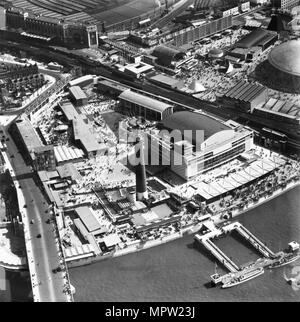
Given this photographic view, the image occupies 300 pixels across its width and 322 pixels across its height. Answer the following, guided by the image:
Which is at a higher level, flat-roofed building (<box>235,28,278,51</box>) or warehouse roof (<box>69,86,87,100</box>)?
flat-roofed building (<box>235,28,278,51</box>)

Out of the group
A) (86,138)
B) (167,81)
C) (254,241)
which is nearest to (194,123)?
(86,138)

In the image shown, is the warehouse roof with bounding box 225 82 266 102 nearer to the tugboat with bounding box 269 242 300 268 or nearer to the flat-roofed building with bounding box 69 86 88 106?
the flat-roofed building with bounding box 69 86 88 106

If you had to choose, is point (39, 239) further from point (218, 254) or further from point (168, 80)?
point (168, 80)

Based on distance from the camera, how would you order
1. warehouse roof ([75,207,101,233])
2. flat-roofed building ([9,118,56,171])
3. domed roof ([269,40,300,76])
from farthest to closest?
domed roof ([269,40,300,76]) < flat-roofed building ([9,118,56,171]) < warehouse roof ([75,207,101,233])

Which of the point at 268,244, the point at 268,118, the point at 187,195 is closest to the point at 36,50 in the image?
the point at 268,118

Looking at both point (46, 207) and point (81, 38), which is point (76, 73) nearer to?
point (81, 38)

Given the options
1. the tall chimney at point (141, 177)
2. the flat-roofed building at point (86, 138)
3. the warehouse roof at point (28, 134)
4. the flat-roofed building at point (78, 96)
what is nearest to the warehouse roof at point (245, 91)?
the flat-roofed building at point (78, 96)

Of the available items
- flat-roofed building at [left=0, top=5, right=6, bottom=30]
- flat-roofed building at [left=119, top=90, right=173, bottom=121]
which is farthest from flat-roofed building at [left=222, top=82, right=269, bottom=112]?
flat-roofed building at [left=0, top=5, right=6, bottom=30]
